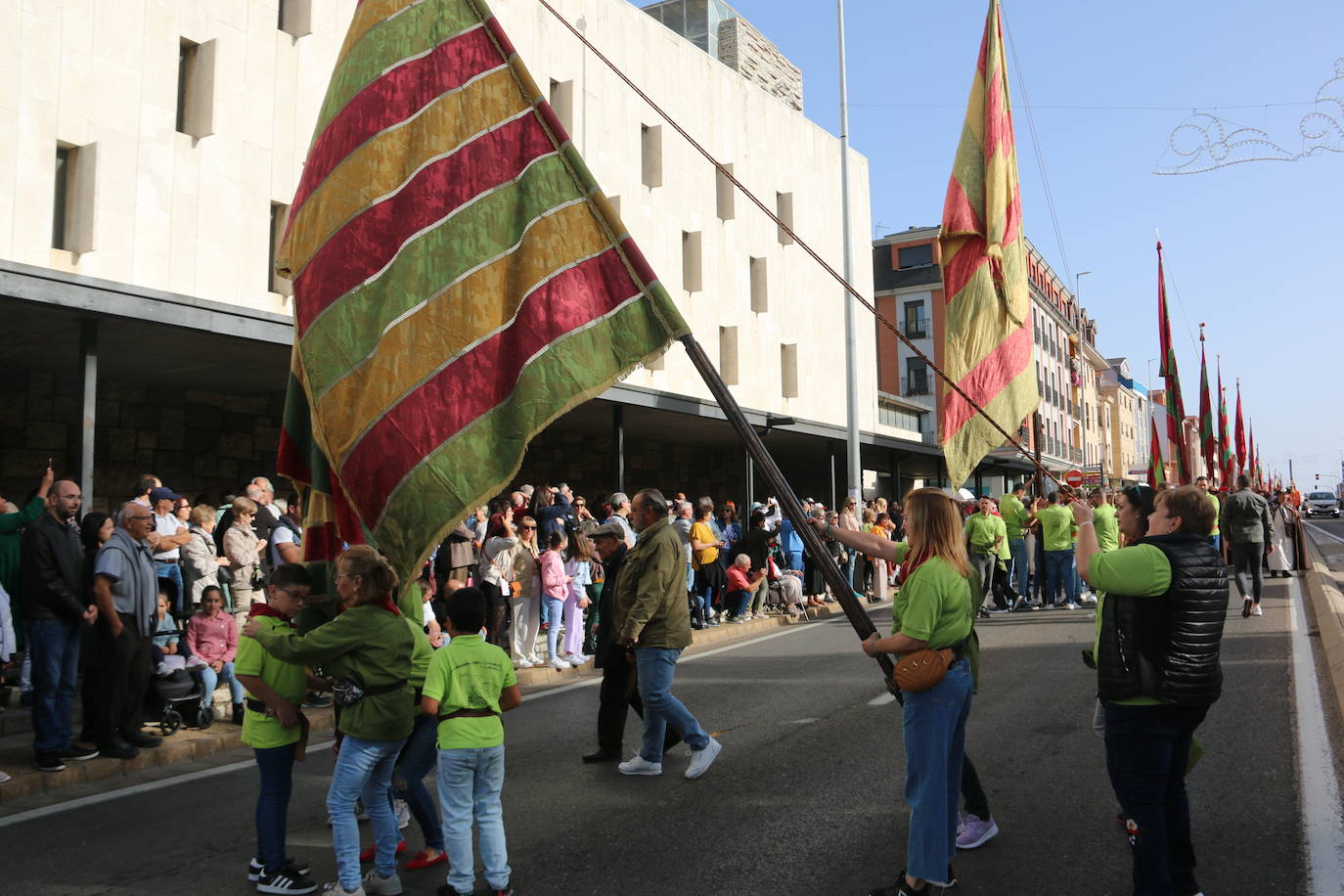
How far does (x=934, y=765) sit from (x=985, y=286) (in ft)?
16.4

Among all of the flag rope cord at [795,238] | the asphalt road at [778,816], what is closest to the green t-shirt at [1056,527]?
the asphalt road at [778,816]

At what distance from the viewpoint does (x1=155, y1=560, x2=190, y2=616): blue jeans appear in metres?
9.11

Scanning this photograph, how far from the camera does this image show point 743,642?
1348 centimetres

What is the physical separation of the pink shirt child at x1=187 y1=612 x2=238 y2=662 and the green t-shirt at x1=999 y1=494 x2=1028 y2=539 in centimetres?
1175

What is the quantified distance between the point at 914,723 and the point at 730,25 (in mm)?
29993

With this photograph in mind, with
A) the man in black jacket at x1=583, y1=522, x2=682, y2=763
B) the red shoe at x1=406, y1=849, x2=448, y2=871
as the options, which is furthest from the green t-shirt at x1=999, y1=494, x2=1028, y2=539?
the red shoe at x1=406, y1=849, x2=448, y2=871

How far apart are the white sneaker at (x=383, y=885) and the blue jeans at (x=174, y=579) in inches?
205

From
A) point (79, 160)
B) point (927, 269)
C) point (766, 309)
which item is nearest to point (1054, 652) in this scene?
point (79, 160)

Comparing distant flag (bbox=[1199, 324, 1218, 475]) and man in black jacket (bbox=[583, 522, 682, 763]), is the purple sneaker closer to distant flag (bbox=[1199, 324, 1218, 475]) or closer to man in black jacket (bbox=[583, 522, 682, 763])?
man in black jacket (bbox=[583, 522, 682, 763])

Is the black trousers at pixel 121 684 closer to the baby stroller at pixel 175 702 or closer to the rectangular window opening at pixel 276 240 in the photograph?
the baby stroller at pixel 175 702

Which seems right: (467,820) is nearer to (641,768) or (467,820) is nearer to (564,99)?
(641,768)

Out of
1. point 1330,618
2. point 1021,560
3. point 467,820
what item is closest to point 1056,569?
point 1021,560

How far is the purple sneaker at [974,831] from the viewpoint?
5.02 metres

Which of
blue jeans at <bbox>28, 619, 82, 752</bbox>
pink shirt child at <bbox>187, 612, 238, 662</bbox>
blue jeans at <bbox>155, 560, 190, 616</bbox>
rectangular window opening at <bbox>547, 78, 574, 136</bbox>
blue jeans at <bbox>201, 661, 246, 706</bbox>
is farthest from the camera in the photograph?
rectangular window opening at <bbox>547, 78, 574, 136</bbox>
